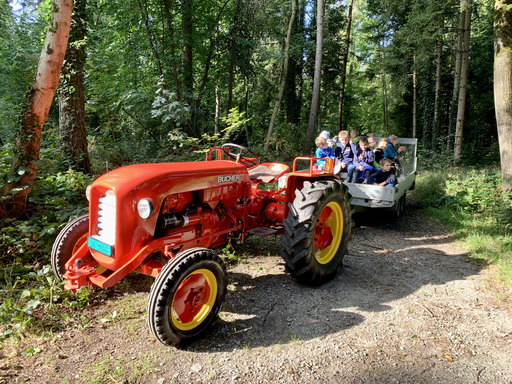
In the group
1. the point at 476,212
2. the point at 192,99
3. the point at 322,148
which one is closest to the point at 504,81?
the point at 476,212

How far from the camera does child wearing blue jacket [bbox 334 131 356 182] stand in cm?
627

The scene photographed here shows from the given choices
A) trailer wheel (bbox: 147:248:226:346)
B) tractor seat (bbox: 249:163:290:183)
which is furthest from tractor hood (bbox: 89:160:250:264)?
tractor seat (bbox: 249:163:290:183)

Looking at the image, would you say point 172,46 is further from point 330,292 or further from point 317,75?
point 330,292

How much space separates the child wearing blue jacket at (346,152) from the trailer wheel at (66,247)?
4.53 m

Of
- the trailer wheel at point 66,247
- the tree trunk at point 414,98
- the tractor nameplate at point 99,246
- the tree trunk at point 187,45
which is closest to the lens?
the tractor nameplate at point 99,246

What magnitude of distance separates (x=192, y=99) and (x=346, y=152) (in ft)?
17.3

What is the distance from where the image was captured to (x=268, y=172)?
14.9ft

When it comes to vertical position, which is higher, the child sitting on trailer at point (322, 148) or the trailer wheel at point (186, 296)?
the child sitting on trailer at point (322, 148)

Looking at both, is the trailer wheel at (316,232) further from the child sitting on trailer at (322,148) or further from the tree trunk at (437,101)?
the tree trunk at (437,101)

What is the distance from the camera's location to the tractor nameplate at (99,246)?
266 cm

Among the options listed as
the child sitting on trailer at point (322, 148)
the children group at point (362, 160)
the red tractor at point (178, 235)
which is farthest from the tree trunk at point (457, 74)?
the red tractor at point (178, 235)

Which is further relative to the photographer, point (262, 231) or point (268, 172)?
point (268, 172)

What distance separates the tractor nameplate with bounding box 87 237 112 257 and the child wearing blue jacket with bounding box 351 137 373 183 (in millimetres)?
4697

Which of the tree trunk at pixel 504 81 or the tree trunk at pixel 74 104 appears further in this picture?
the tree trunk at pixel 504 81
